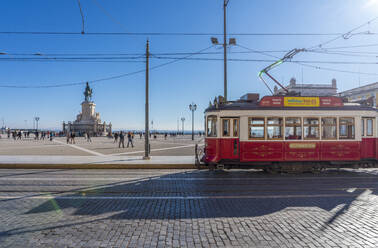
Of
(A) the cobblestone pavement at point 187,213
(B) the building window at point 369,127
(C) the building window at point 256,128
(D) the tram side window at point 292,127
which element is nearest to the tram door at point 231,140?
(C) the building window at point 256,128

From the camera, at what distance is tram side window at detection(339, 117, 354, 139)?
9828mm

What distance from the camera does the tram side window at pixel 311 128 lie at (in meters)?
9.69

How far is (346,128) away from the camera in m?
9.84

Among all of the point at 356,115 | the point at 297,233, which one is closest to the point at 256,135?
the point at 356,115

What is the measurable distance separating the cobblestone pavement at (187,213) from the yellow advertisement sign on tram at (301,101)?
3278mm

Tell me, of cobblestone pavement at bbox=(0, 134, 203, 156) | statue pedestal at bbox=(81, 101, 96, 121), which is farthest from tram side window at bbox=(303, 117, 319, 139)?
statue pedestal at bbox=(81, 101, 96, 121)

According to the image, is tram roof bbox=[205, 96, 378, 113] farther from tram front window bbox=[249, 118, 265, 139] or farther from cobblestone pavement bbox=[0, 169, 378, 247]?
cobblestone pavement bbox=[0, 169, 378, 247]

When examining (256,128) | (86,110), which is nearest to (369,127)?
(256,128)

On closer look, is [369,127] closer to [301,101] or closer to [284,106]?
[301,101]

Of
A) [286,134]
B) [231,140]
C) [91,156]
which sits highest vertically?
[286,134]

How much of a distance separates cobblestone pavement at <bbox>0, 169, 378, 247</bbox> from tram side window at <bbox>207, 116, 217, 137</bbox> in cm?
231

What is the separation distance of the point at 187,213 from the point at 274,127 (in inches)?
242

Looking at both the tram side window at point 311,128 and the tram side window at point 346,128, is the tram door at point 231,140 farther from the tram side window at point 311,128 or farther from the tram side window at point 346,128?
the tram side window at point 346,128

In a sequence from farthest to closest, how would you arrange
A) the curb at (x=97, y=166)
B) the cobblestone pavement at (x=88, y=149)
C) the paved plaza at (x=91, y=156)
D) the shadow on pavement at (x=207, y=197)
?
the cobblestone pavement at (x=88, y=149)
the paved plaza at (x=91, y=156)
the curb at (x=97, y=166)
the shadow on pavement at (x=207, y=197)
